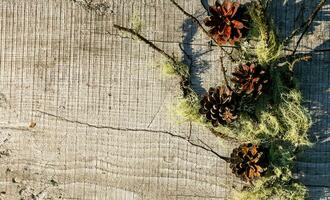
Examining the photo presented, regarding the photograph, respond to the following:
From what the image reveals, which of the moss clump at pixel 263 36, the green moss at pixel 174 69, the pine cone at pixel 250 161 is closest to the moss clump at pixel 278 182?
the pine cone at pixel 250 161

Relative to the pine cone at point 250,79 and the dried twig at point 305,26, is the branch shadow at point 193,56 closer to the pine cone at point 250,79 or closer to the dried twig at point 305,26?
the pine cone at point 250,79

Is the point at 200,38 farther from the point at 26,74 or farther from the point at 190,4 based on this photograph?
the point at 26,74

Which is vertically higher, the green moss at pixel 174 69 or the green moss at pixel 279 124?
the green moss at pixel 174 69

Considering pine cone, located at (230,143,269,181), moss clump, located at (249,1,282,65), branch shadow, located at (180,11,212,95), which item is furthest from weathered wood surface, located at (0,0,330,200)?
moss clump, located at (249,1,282,65)

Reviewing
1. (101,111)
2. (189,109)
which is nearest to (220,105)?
(189,109)

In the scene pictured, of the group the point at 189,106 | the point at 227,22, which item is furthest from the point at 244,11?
the point at 189,106

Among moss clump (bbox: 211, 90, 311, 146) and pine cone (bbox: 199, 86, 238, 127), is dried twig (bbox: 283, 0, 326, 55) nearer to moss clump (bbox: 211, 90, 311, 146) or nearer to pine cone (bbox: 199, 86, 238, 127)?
moss clump (bbox: 211, 90, 311, 146)
